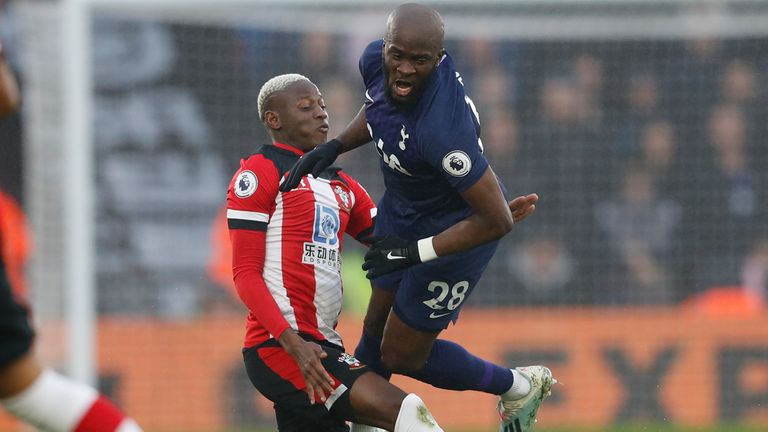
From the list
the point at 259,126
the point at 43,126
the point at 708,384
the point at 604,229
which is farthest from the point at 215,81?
the point at 708,384

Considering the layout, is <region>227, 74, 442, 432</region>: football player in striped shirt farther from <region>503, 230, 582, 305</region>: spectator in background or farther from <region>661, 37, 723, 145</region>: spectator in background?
<region>661, 37, 723, 145</region>: spectator in background

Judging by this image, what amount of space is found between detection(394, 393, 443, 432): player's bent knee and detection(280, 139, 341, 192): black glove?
93 cm

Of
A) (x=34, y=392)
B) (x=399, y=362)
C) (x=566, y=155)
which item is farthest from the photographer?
(x=566, y=155)

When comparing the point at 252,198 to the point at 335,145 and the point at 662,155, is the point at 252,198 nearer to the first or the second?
the point at 335,145

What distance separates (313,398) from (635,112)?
6760mm

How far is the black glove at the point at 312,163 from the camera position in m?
4.80

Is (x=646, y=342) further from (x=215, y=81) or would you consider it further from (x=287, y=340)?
(x=287, y=340)

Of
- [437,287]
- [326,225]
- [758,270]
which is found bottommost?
[758,270]

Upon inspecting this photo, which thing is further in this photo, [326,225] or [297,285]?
[326,225]

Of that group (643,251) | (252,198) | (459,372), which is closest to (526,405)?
(459,372)

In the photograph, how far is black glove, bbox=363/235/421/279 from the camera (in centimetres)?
471

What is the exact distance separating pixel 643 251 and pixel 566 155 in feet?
3.47

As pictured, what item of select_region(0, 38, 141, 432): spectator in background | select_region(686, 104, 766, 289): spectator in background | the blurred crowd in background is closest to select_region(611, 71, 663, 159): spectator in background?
the blurred crowd in background

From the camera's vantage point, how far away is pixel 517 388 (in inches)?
216
